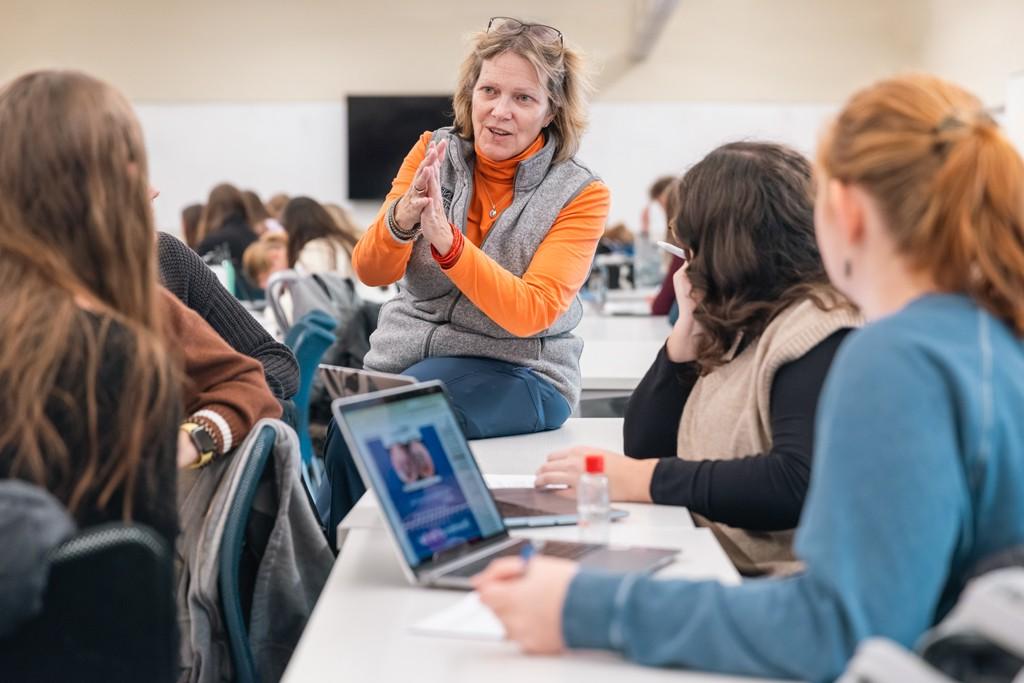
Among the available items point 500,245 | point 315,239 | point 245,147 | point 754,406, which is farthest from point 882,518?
point 245,147

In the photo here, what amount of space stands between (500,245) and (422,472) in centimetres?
115

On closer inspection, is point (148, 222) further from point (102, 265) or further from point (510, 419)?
point (510, 419)

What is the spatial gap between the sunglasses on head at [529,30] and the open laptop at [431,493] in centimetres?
128

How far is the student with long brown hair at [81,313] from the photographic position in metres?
1.17

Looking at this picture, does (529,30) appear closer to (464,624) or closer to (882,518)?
(464,624)

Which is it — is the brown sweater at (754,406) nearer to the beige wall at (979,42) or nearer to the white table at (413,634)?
the white table at (413,634)

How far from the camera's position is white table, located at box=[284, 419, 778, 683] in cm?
112

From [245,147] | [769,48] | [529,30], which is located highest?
[529,30]

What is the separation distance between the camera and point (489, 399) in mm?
2410

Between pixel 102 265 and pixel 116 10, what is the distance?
10357mm

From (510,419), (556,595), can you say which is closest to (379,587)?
(556,595)

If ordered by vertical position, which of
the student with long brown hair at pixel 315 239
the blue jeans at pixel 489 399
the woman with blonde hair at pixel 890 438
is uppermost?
the woman with blonde hair at pixel 890 438

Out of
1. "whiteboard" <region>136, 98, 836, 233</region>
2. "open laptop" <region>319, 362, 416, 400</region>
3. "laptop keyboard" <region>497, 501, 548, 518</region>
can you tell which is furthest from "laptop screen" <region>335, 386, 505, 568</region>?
"whiteboard" <region>136, 98, 836, 233</region>

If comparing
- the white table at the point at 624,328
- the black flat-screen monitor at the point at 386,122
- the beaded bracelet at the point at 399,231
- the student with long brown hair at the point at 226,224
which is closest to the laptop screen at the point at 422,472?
the beaded bracelet at the point at 399,231
